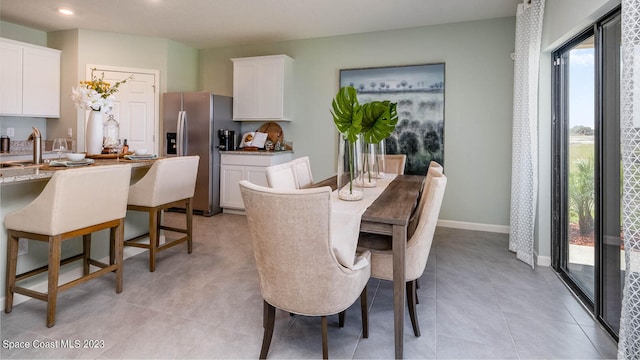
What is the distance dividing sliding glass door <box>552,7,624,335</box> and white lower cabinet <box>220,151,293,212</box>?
3394 mm

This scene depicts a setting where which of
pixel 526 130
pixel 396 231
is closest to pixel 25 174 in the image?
pixel 396 231

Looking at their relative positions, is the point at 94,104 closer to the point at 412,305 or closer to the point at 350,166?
the point at 350,166

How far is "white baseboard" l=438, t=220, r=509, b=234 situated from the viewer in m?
4.26

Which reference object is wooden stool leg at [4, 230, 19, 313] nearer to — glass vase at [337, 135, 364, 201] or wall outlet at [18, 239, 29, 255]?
wall outlet at [18, 239, 29, 255]

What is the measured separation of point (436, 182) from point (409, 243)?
371 mm

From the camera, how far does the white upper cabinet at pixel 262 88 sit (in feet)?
16.3

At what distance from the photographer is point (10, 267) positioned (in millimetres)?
2104

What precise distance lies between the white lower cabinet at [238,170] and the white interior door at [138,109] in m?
1.21

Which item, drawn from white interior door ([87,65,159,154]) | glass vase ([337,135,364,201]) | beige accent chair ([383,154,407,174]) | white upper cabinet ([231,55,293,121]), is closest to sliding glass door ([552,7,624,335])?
beige accent chair ([383,154,407,174])

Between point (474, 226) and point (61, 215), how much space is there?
4296 mm

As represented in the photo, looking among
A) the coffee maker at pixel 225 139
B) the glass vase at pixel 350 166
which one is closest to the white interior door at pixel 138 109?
the coffee maker at pixel 225 139

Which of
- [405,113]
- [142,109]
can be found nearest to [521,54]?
[405,113]

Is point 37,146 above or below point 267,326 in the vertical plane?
above

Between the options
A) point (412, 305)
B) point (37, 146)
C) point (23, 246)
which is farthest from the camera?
point (37, 146)
